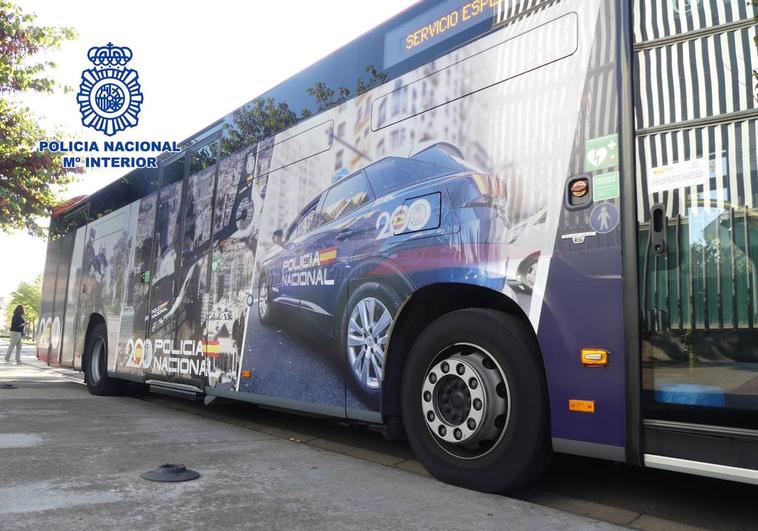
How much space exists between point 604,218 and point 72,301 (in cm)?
950

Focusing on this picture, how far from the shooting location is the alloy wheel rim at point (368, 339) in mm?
3961

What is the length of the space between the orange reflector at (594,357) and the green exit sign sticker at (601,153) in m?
0.89

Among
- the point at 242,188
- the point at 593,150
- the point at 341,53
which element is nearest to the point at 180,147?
the point at 242,188

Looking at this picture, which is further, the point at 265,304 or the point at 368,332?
the point at 265,304

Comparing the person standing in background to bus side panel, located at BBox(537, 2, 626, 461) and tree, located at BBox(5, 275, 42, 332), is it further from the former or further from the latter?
tree, located at BBox(5, 275, 42, 332)

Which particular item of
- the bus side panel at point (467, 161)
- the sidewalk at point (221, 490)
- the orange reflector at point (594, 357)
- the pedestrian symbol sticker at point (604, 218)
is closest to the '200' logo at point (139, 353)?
the sidewalk at point (221, 490)

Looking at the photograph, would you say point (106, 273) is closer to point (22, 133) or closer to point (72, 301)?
point (72, 301)

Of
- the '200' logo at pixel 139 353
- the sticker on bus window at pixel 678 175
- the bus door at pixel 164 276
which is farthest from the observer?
the '200' logo at pixel 139 353

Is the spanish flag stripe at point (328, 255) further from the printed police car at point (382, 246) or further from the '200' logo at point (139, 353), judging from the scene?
the '200' logo at point (139, 353)

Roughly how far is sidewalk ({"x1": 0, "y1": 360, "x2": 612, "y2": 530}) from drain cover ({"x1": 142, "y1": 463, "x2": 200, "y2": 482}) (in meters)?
0.06

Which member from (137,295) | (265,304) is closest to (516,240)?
(265,304)

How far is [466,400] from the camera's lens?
341 cm

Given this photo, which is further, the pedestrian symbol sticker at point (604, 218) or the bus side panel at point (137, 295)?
the bus side panel at point (137, 295)

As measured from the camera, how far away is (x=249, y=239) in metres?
5.52
